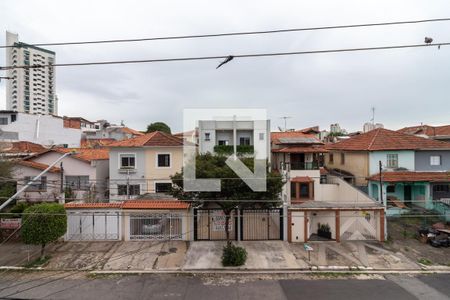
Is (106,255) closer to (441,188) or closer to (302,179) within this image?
(302,179)

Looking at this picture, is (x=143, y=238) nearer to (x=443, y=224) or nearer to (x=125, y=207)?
(x=125, y=207)

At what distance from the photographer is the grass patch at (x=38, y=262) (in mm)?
12655

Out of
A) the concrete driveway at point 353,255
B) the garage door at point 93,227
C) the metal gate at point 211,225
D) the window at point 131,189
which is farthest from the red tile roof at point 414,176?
the garage door at point 93,227

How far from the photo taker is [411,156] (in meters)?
20.9

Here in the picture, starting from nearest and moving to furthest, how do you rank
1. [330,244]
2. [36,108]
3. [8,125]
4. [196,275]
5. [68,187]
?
[196,275] < [330,244] < [68,187] < [8,125] < [36,108]

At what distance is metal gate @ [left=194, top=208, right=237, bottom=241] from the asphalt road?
3694 mm

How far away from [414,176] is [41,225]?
73.1 feet

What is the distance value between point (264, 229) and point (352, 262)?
463 cm

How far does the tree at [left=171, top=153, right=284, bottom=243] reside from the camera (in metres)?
12.2

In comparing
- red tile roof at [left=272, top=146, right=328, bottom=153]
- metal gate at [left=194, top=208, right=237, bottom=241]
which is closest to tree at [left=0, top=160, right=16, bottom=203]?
metal gate at [left=194, top=208, right=237, bottom=241]

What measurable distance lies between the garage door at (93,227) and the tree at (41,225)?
6.93ft

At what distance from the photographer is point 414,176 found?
19.1 m

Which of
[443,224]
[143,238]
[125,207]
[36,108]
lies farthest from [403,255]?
[36,108]

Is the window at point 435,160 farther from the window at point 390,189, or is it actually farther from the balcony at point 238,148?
the balcony at point 238,148
